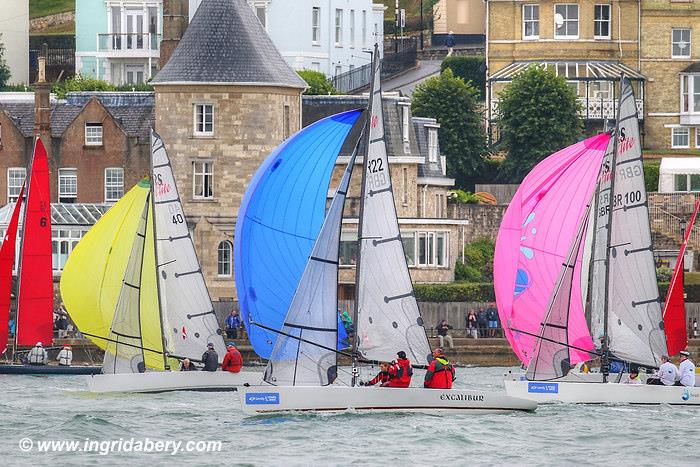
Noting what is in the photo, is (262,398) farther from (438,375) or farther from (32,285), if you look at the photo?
(32,285)

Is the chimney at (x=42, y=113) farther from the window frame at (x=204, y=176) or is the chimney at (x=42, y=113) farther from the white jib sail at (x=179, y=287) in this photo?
the white jib sail at (x=179, y=287)

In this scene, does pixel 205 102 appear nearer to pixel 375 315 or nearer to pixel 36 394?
pixel 36 394

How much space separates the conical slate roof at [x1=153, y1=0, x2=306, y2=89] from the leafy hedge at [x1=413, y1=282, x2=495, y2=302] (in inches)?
325

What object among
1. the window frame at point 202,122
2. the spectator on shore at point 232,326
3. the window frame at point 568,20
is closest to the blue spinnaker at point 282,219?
the spectator on shore at point 232,326

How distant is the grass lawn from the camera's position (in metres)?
124

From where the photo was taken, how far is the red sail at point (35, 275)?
63.3 meters

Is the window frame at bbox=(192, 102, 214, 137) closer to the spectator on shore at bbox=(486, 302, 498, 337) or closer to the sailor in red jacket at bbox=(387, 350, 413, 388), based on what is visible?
the spectator on shore at bbox=(486, 302, 498, 337)

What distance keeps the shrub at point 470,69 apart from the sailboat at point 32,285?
43035 millimetres

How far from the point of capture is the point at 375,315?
4631 cm

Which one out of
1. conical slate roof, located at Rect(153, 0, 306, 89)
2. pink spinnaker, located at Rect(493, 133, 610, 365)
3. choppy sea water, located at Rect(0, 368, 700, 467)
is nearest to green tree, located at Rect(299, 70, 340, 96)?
conical slate roof, located at Rect(153, 0, 306, 89)

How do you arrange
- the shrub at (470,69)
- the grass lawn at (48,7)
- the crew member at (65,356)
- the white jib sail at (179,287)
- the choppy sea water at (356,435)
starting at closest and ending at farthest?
the choppy sea water at (356,435) → the white jib sail at (179,287) → the crew member at (65,356) → the shrub at (470,69) → the grass lawn at (48,7)

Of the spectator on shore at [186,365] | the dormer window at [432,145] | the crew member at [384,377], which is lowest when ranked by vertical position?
the spectator on shore at [186,365]

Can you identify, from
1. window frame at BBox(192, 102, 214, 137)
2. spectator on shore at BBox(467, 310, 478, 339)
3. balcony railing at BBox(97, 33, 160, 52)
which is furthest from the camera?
balcony railing at BBox(97, 33, 160, 52)

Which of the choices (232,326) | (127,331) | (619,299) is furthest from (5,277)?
(619,299)
